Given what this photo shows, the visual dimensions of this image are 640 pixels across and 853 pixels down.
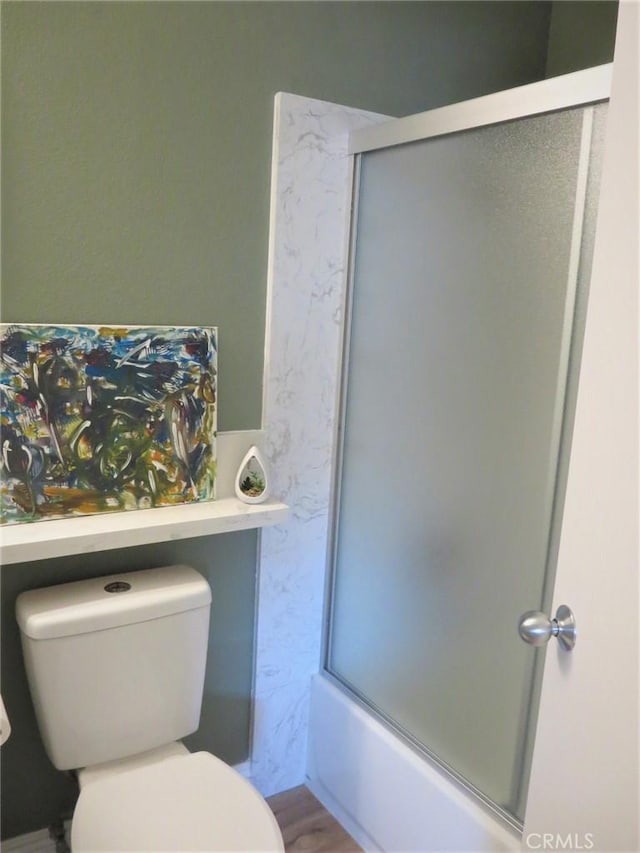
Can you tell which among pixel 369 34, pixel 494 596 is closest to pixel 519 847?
pixel 494 596

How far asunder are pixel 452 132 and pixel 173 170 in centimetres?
61

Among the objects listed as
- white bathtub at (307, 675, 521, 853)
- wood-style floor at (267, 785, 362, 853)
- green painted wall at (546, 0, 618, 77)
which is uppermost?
green painted wall at (546, 0, 618, 77)

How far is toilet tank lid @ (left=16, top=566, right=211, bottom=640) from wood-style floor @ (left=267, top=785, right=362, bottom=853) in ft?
2.47

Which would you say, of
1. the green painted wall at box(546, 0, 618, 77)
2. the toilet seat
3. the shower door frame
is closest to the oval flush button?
the toilet seat

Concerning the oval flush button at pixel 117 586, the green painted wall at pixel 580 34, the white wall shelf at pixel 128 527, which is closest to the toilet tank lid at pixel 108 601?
the oval flush button at pixel 117 586

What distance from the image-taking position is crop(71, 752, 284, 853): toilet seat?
1335 millimetres

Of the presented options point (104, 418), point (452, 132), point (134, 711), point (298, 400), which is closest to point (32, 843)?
point (134, 711)

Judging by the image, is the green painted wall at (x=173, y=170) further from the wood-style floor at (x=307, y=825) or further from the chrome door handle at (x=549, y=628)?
the chrome door handle at (x=549, y=628)

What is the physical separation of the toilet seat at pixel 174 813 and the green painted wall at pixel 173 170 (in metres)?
0.31

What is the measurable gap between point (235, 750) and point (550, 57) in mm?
2166

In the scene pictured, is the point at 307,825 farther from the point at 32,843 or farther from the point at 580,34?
the point at 580,34

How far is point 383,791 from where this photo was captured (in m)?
1.79

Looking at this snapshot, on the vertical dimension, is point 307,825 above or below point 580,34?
below

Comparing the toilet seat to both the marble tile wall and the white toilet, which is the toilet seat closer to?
the white toilet
